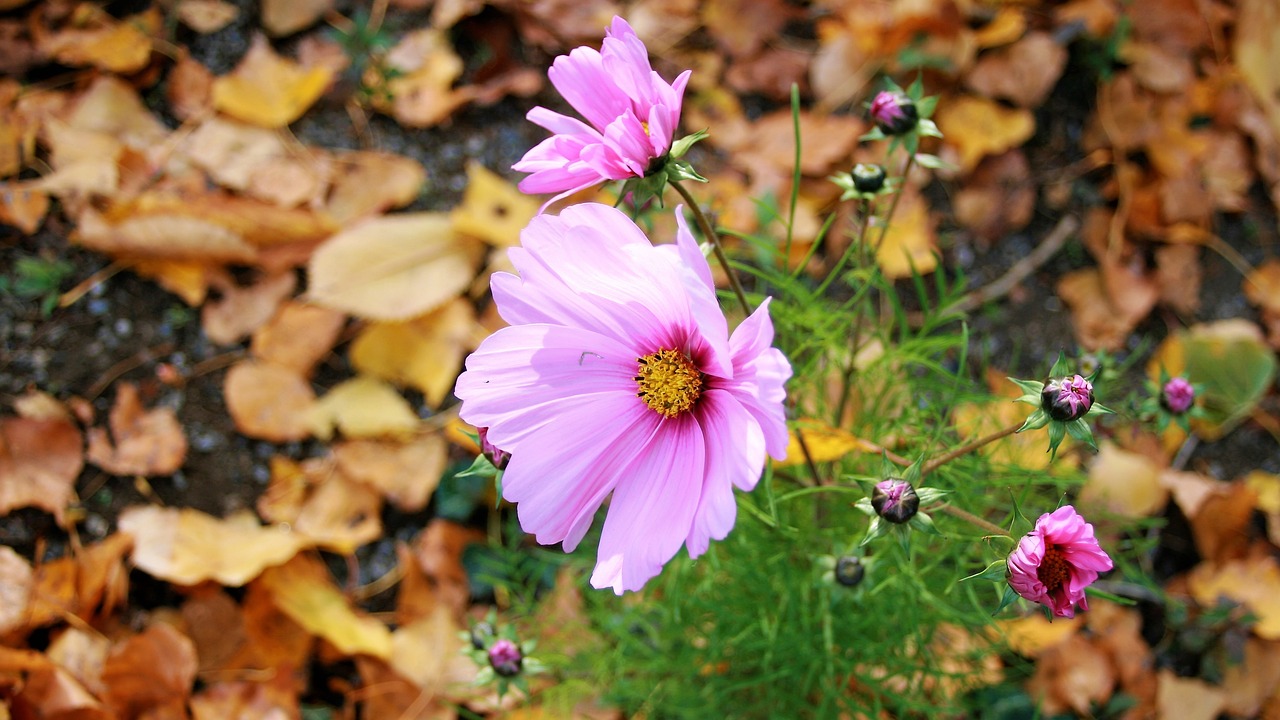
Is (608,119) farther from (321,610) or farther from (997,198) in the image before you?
(997,198)

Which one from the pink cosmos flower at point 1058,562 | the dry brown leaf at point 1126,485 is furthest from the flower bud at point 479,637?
the dry brown leaf at point 1126,485

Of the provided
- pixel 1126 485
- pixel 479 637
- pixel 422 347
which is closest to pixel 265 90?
pixel 422 347

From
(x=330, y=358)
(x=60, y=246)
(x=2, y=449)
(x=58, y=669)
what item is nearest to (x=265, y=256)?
(x=330, y=358)

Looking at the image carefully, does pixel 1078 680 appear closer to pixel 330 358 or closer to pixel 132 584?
pixel 330 358

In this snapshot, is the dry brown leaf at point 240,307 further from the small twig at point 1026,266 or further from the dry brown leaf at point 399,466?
the small twig at point 1026,266

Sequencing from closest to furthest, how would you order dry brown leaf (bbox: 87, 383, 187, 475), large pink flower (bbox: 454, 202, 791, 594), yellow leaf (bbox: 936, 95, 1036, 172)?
large pink flower (bbox: 454, 202, 791, 594) → dry brown leaf (bbox: 87, 383, 187, 475) → yellow leaf (bbox: 936, 95, 1036, 172)

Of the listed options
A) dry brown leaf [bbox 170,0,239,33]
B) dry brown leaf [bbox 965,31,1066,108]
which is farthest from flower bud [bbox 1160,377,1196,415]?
dry brown leaf [bbox 170,0,239,33]

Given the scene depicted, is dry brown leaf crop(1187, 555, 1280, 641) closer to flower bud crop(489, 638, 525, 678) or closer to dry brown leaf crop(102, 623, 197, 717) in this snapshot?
flower bud crop(489, 638, 525, 678)
